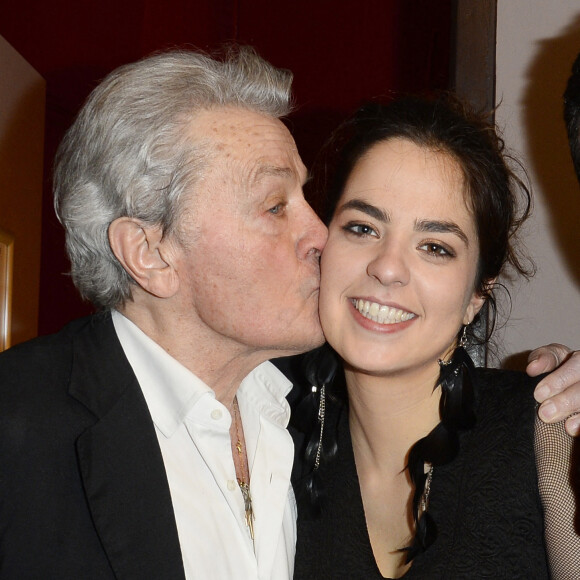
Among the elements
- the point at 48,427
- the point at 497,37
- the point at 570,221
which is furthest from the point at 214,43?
the point at 48,427

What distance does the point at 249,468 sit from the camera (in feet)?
6.50

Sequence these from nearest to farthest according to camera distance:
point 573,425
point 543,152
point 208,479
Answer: point 573,425 < point 208,479 < point 543,152

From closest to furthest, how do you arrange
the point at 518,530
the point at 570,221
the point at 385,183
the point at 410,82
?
1. the point at 518,530
2. the point at 385,183
3. the point at 570,221
4. the point at 410,82

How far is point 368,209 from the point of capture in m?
1.89

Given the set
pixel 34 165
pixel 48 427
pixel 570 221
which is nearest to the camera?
pixel 48 427

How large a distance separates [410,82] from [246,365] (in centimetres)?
198

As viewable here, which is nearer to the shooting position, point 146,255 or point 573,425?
point 573,425

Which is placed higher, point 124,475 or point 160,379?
point 160,379

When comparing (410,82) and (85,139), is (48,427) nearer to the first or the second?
(85,139)

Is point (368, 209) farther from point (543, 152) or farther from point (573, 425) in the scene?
point (543, 152)

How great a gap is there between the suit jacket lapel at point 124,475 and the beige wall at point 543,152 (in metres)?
1.21

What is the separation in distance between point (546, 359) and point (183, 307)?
33.5 inches

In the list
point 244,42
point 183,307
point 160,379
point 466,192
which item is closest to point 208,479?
point 160,379

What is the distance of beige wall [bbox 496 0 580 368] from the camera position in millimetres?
2367
